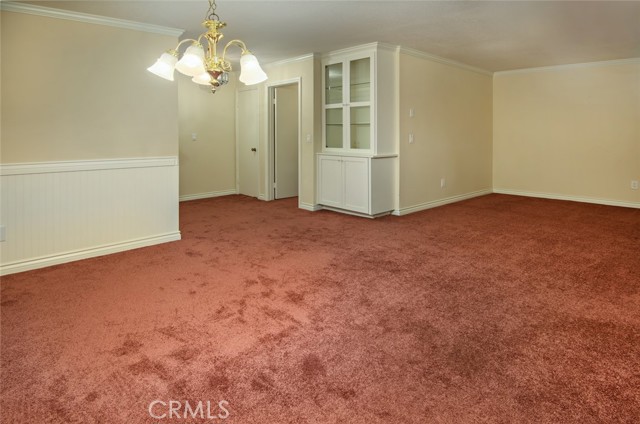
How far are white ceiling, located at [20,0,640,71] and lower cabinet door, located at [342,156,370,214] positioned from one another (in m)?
1.57

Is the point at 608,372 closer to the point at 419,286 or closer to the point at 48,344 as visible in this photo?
the point at 419,286

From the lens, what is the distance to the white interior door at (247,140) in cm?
779

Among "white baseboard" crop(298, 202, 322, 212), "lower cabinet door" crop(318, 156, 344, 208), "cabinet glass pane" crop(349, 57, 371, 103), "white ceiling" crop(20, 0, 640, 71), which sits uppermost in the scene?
"white ceiling" crop(20, 0, 640, 71)

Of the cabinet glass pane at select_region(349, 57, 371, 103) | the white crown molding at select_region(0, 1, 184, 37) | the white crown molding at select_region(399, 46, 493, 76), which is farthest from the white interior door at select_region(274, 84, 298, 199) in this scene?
the white crown molding at select_region(0, 1, 184, 37)

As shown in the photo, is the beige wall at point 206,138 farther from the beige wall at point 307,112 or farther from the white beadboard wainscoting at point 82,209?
the white beadboard wainscoting at point 82,209

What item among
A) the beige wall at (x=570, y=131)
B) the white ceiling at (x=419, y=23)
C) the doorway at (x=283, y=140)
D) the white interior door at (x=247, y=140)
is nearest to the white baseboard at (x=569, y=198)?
the beige wall at (x=570, y=131)

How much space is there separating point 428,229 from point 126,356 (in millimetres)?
3901

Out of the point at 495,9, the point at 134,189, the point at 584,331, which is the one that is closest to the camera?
the point at 584,331

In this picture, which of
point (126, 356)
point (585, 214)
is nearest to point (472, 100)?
point (585, 214)

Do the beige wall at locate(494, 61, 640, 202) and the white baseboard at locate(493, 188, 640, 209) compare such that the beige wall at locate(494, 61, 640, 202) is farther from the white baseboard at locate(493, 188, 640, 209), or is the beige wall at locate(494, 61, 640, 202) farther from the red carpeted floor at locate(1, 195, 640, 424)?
the red carpeted floor at locate(1, 195, 640, 424)

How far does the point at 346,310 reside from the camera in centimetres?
299

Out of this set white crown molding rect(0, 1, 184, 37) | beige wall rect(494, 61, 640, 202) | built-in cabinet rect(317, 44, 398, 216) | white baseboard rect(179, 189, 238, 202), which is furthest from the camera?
white baseboard rect(179, 189, 238, 202)

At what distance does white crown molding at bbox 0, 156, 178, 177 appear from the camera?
3789 millimetres

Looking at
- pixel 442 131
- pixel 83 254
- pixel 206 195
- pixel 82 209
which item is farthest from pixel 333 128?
pixel 83 254
